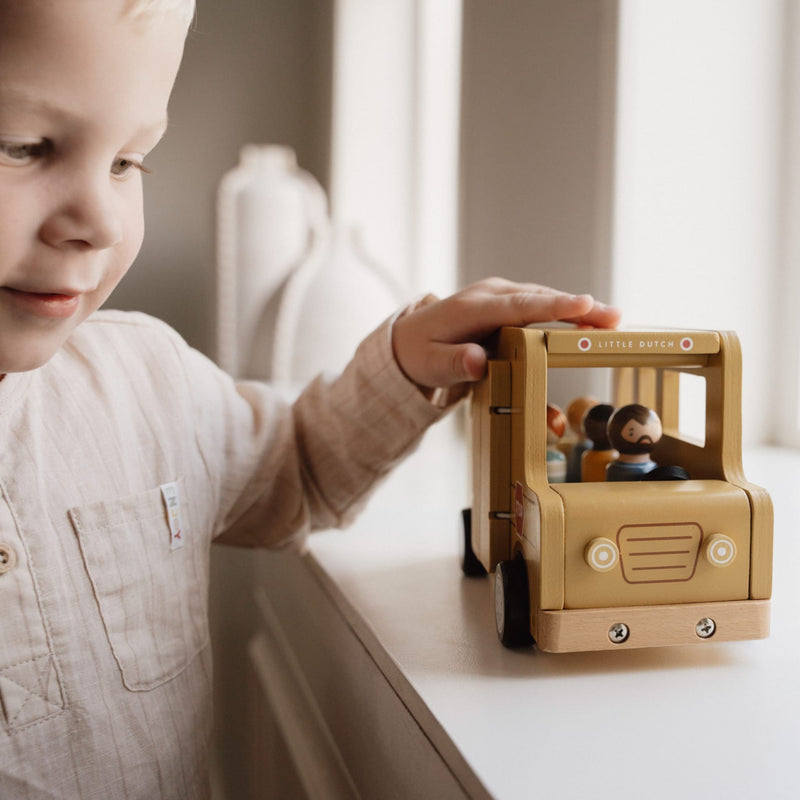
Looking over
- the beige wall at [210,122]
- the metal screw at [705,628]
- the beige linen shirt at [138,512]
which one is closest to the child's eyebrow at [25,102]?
the beige linen shirt at [138,512]

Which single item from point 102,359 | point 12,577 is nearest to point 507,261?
point 102,359

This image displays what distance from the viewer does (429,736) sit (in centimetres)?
47

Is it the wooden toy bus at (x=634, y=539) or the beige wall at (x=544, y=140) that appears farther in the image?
the beige wall at (x=544, y=140)

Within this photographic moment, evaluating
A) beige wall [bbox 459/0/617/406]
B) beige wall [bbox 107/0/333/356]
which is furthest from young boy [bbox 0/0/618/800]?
beige wall [bbox 107/0/333/356]

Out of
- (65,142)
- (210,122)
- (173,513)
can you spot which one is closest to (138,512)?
(173,513)

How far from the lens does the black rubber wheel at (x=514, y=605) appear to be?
0.52m

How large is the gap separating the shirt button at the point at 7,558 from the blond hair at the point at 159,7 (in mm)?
316

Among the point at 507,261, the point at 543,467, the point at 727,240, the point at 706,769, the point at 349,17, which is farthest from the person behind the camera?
the point at 349,17

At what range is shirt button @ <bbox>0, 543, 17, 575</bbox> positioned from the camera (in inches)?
22.1

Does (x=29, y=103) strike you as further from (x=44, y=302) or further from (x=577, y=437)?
(x=577, y=437)

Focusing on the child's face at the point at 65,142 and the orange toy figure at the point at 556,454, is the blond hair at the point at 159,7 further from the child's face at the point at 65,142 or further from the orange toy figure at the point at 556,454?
the orange toy figure at the point at 556,454

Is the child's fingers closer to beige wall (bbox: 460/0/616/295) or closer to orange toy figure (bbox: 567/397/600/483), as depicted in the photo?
orange toy figure (bbox: 567/397/600/483)

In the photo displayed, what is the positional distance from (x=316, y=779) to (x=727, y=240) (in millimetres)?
673

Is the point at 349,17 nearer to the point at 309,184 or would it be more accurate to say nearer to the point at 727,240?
the point at 309,184
